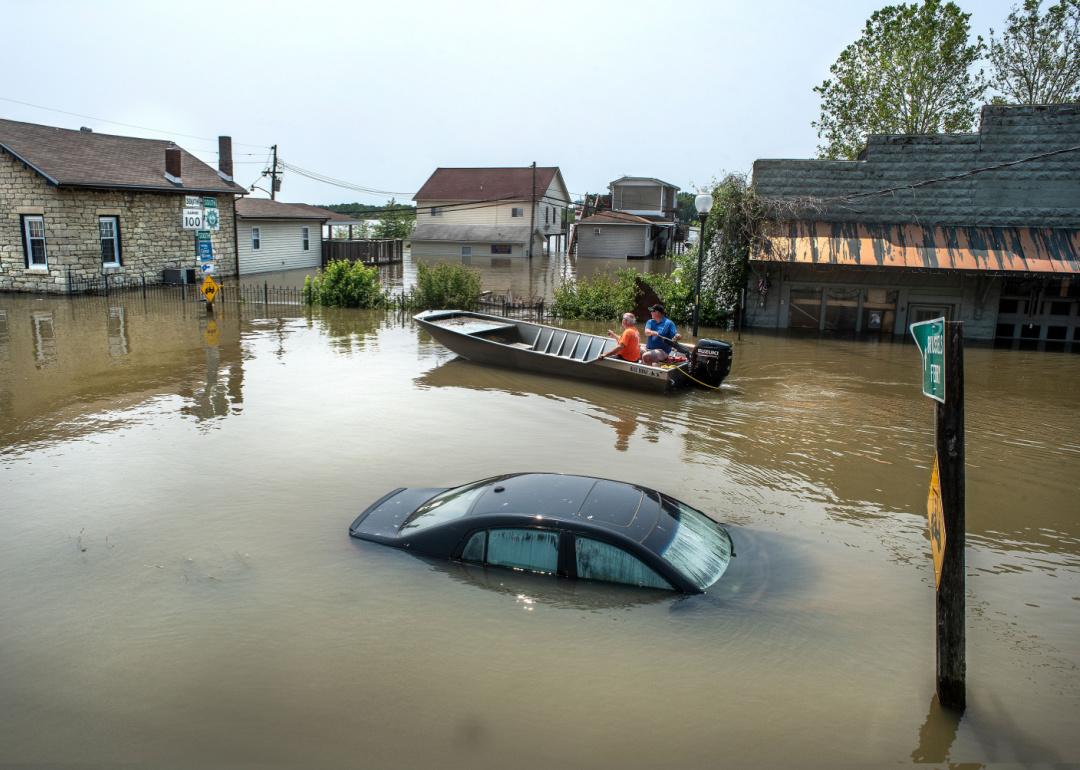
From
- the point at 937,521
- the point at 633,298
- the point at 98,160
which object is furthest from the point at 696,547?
the point at 98,160

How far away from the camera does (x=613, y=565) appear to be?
7.07 meters

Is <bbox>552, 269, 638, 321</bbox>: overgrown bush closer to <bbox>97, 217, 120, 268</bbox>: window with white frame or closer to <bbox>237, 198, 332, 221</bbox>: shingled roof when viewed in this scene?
<bbox>97, 217, 120, 268</bbox>: window with white frame

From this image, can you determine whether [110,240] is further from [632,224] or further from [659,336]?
[632,224]

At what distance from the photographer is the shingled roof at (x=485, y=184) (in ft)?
198

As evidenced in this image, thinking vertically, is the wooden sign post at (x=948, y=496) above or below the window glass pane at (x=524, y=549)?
above

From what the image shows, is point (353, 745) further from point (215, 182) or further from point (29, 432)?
point (215, 182)

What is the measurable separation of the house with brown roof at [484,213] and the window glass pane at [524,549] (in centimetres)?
4980

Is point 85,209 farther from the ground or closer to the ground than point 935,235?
farther from the ground

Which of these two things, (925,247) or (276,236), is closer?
(925,247)

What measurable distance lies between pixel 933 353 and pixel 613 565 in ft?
10.4

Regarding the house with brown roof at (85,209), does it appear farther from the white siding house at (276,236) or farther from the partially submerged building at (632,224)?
the partially submerged building at (632,224)

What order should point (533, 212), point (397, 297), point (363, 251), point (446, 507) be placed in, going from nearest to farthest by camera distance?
point (446, 507) → point (397, 297) → point (363, 251) → point (533, 212)

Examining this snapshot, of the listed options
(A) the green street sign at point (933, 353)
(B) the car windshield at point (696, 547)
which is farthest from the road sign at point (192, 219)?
(A) the green street sign at point (933, 353)

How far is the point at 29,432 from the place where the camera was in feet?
41.3
